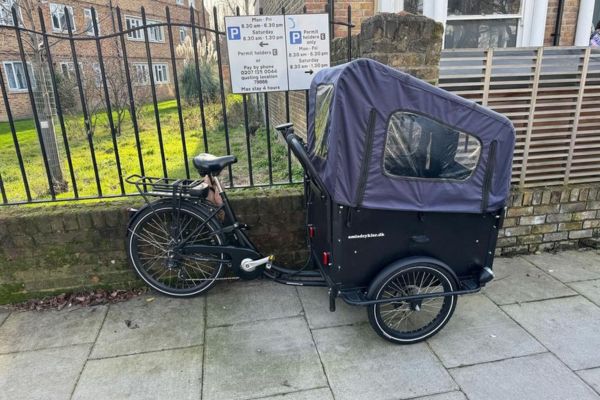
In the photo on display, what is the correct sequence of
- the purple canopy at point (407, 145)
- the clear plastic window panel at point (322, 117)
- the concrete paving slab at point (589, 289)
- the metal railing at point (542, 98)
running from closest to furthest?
1. the purple canopy at point (407, 145)
2. the clear plastic window panel at point (322, 117)
3. the concrete paving slab at point (589, 289)
4. the metal railing at point (542, 98)

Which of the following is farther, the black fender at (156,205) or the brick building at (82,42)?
the brick building at (82,42)

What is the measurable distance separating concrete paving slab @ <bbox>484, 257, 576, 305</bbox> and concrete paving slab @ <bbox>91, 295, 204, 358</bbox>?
7.57 feet

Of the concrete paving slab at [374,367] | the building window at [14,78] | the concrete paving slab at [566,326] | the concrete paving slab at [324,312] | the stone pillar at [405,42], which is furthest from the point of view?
the building window at [14,78]

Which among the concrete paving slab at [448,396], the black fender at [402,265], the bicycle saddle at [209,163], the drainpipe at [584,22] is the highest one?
the drainpipe at [584,22]

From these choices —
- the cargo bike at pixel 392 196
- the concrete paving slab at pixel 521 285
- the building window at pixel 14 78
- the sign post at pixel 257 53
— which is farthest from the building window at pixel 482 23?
the building window at pixel 14 78

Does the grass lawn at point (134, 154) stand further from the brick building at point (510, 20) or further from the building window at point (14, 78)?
the building window at point (14, 78)

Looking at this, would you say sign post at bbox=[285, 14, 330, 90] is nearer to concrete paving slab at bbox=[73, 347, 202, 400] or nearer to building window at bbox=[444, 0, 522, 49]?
concrete paving slab at bbox=[73, 347, 202, 400]

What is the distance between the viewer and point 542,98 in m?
3.72

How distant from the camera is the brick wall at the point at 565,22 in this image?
5.02 m

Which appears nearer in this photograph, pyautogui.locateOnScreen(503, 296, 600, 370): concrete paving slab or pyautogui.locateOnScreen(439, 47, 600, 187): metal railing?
pyautogui.locateOnScreen(503, 296, 600, 370): concrete paving slab

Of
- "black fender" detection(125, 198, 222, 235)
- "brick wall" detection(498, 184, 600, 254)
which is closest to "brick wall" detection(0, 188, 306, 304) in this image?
"black fender" detection(125, 198, 222, 235)

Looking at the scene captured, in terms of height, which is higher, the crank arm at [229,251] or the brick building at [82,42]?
the brick building at [82,42]

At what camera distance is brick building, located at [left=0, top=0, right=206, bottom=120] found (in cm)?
721

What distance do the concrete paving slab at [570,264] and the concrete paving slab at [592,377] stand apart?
1.18m
